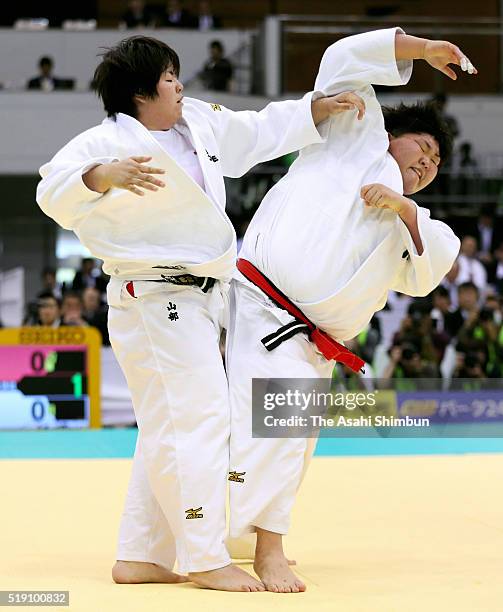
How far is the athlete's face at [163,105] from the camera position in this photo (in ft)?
9.76

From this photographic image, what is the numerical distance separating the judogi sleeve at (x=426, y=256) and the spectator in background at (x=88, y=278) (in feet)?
23.9

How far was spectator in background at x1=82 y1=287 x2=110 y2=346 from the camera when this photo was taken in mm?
8797

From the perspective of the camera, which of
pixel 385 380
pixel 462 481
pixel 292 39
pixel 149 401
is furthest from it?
pixel 292 39

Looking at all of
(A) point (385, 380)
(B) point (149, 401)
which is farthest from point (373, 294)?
(A) point (385, 380)

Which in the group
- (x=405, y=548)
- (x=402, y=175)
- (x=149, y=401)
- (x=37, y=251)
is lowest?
(x=37, y=251)

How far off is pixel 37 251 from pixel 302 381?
9.22 m

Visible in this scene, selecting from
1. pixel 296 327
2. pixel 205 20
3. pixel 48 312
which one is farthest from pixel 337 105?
pixel 205 20

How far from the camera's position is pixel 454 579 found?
2963 millimetres

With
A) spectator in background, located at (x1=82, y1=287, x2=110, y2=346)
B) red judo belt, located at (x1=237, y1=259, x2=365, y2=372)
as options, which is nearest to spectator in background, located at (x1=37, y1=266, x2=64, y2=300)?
spectator in background, located at (x1=82, y1=287, x2=110, y2=346)

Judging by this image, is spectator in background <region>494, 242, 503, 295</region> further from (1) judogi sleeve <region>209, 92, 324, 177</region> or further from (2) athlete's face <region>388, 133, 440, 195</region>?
(1) judogi sleeve <region>209, 92, 324, 177</region>

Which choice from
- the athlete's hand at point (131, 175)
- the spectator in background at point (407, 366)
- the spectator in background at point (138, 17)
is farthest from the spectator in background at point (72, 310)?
the athlete's hand at point (131, 175)

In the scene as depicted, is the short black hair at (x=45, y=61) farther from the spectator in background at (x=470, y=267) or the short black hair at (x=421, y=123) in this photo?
the short black hair at (x=421, y=123)

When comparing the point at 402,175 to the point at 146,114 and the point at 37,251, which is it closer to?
the point at 146,114

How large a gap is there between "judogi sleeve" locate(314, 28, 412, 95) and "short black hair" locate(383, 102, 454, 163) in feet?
0.34
